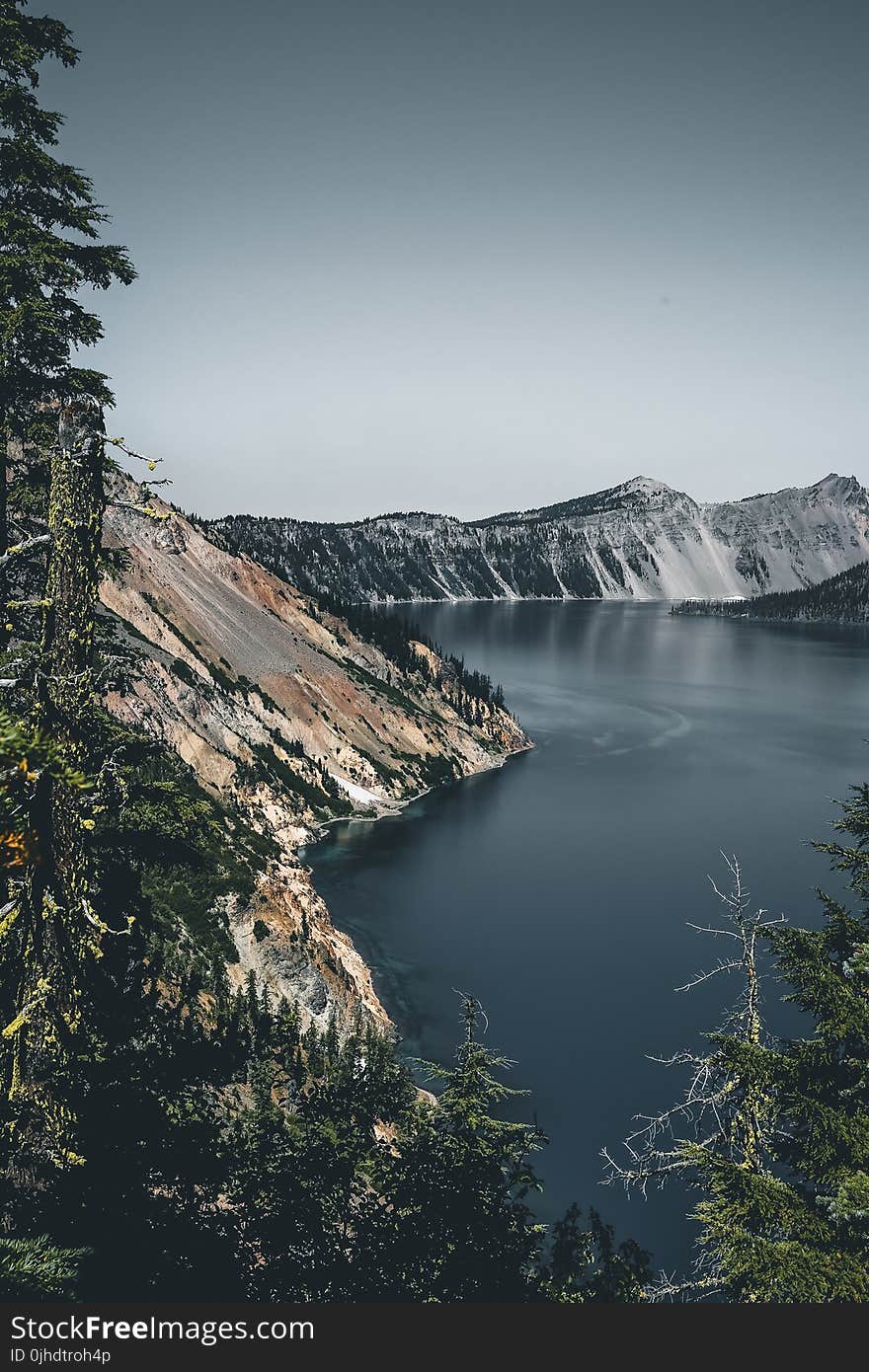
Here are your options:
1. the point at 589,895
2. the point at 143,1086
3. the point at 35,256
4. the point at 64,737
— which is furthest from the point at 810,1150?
the point at 589,895

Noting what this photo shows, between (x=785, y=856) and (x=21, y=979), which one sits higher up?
(x=21, y=979)

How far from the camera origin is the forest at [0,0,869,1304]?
9.15 metres

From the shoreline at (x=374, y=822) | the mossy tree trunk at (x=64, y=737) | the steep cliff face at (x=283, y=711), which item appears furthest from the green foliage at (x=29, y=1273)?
the shoreline at (x=374, y=822)

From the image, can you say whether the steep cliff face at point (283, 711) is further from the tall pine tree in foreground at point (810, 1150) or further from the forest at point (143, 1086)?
the tall pine tree in foreground at point (810, 1150)

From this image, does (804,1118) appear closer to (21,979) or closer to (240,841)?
(21,979)

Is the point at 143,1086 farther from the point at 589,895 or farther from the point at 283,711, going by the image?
the point at 283,711

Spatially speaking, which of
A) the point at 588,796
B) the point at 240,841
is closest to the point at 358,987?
the point at 240,841

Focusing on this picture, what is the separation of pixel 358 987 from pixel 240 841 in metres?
12.2

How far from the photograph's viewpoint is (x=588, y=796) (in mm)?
102000

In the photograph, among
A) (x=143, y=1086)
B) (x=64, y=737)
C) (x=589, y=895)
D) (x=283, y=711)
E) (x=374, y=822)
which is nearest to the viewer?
(x=64, y=737)

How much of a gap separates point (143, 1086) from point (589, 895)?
209ft

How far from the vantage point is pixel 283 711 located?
327 feet

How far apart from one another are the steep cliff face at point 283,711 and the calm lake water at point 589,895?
6.80m

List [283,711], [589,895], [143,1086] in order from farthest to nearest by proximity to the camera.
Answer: [283,711], [589,895], [143,1086]
